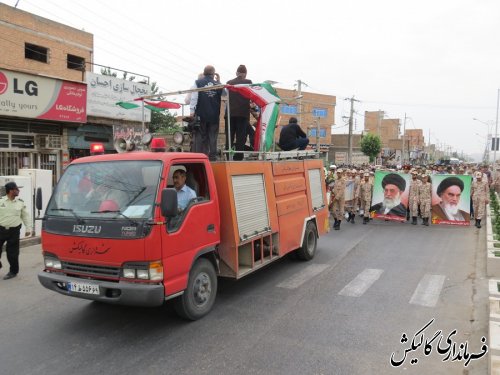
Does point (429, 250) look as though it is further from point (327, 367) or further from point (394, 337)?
point (327, 367)

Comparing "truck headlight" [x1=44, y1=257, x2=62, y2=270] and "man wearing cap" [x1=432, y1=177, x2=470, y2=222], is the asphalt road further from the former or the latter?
"man wearing cap" [x1=432, y1=177, x2=470, y2=222]

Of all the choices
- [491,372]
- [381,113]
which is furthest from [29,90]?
[381,113]

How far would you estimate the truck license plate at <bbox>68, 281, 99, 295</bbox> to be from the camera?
4742 mm

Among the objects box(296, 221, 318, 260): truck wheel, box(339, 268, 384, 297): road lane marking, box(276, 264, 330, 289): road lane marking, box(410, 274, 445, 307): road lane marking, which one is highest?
box(296, 221, 318, 260): truck wheel

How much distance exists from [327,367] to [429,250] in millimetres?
6782

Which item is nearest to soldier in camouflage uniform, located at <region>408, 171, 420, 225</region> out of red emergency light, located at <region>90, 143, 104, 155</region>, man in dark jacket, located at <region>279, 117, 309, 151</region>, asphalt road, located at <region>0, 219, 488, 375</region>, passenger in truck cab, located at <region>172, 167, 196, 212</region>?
asphalt road, located at <region>0, 219, 488, 375</region>

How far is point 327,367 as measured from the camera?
4219 mm

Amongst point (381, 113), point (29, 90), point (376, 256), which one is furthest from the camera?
point (381, 113)

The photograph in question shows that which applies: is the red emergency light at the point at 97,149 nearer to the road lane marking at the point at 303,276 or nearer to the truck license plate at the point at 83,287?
the truck license plate at the point at 83,287

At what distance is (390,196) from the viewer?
1477cm

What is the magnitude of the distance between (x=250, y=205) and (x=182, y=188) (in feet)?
4.18

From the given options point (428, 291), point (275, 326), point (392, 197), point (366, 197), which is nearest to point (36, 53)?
point (366, 197)

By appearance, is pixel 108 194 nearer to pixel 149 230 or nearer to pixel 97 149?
pixel 149 230

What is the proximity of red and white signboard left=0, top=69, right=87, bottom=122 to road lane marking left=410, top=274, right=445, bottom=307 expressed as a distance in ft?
39.2
